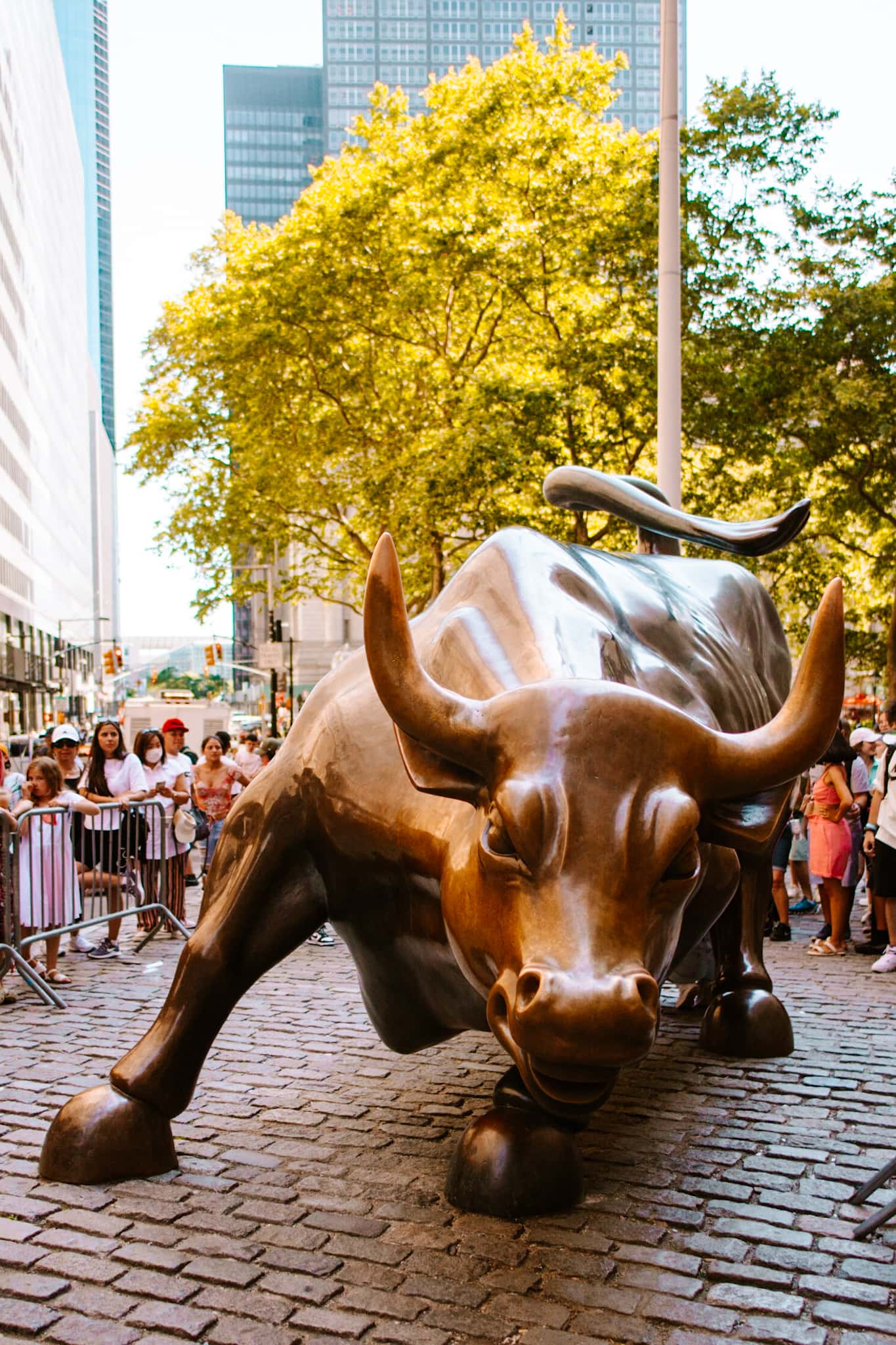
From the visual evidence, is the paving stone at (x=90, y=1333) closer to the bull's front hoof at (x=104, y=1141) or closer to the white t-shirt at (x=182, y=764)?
the bull's front hoof at (x=104, y=1141)

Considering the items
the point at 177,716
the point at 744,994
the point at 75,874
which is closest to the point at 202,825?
the point at 75,874

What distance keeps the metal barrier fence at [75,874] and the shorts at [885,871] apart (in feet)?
16.8

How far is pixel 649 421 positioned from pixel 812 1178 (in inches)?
632

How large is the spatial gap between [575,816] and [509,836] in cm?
17

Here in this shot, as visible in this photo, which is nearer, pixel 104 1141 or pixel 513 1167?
pixel 513 1167

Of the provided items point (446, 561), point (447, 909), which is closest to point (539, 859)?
point (447, 909)

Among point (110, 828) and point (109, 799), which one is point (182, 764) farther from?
point (110, 828)

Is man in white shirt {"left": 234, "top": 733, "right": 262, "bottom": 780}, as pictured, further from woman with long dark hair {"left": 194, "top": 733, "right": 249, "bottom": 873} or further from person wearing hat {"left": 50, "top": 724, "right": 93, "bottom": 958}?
person wearing hat {"left": 50, "top": 724, "right": 93, "bottom": 958}

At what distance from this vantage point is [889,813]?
9016mm

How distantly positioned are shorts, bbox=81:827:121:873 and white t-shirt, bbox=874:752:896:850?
5.42 m

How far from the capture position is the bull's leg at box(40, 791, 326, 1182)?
4180 millimetres

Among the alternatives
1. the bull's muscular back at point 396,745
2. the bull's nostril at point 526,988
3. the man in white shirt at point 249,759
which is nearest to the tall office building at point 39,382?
the man in white shirt at point 249,759

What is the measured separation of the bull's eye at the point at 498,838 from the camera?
3.18 metres

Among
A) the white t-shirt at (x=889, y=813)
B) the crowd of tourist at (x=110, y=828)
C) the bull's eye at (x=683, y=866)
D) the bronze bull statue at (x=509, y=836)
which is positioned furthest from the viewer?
the white t-shirt at (x=889, y=813)
